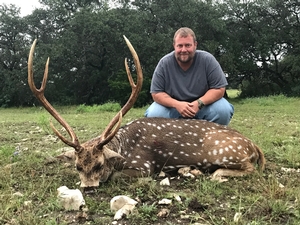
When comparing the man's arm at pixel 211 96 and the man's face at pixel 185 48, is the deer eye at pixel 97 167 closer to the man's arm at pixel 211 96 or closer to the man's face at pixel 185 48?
the man's arm at pixel 211 96

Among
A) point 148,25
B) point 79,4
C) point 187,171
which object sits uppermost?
point 79,4

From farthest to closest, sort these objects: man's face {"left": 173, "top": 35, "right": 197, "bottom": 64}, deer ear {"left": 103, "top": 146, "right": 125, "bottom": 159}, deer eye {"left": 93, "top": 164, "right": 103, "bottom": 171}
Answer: man's face {"left": 173, "top": 35, "right": 197, "bottom": 64} → deer ear {"left": 103, "top": 146, "right": 125, "bottom": 159} → deer eye {"left": 93, "top": 164, "right": 103, "bottom": 171}

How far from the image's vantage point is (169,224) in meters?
2.83

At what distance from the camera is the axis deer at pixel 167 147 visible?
4.17m

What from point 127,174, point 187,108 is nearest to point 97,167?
point 127,174

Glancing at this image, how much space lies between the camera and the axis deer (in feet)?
13.7

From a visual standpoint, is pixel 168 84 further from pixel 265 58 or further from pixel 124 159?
pixel 265 58

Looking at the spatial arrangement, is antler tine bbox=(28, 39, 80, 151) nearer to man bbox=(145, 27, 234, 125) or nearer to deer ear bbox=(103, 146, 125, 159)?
deer ear bbox=(103, 146, 125, 159)

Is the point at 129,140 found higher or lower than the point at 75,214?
higher

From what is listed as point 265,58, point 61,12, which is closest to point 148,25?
point 61,12

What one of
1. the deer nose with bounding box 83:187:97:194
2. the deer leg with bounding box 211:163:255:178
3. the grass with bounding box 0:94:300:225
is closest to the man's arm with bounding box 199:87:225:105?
the grass with bounding box 0:94:300:225

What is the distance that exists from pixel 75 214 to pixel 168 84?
2947 mm

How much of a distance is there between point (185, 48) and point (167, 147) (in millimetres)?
1681

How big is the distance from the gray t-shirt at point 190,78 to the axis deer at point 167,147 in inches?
37.2
